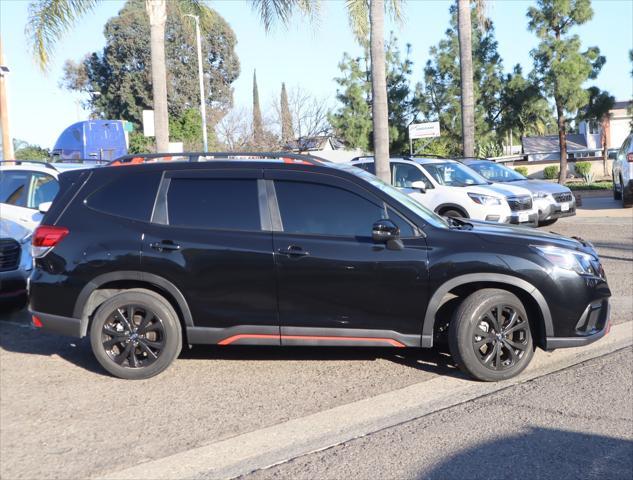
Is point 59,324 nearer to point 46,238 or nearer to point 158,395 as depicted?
point 46,238

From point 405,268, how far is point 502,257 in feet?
2.66

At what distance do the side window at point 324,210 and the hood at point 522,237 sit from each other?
3.08ft

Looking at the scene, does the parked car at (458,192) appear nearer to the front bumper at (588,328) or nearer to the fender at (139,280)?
the front bumper at (588,328)

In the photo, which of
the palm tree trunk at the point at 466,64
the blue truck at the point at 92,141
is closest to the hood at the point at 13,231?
the blue truck at the point at 92,141

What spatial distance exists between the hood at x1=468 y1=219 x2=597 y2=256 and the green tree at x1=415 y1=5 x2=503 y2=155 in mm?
27698

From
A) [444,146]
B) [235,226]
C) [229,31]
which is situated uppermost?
[229,31]

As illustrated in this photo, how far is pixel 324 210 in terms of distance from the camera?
6055 millimetres

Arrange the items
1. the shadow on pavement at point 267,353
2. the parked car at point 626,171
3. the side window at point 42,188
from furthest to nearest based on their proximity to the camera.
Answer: the parked car at point 626,171 < the side window at point 42,188 < the shadow on pavement at point 267,353

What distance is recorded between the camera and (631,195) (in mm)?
18750

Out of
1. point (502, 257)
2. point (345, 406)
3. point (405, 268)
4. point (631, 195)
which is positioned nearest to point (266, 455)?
point (345, 406)

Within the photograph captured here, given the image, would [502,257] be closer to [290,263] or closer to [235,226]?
[290,263]

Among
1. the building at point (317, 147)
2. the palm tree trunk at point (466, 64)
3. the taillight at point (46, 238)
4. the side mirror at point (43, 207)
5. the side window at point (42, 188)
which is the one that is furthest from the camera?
the building at point (317, 147)

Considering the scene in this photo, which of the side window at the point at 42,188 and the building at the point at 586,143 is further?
the building at the point at 586,143

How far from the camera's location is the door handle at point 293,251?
19.3 feet
